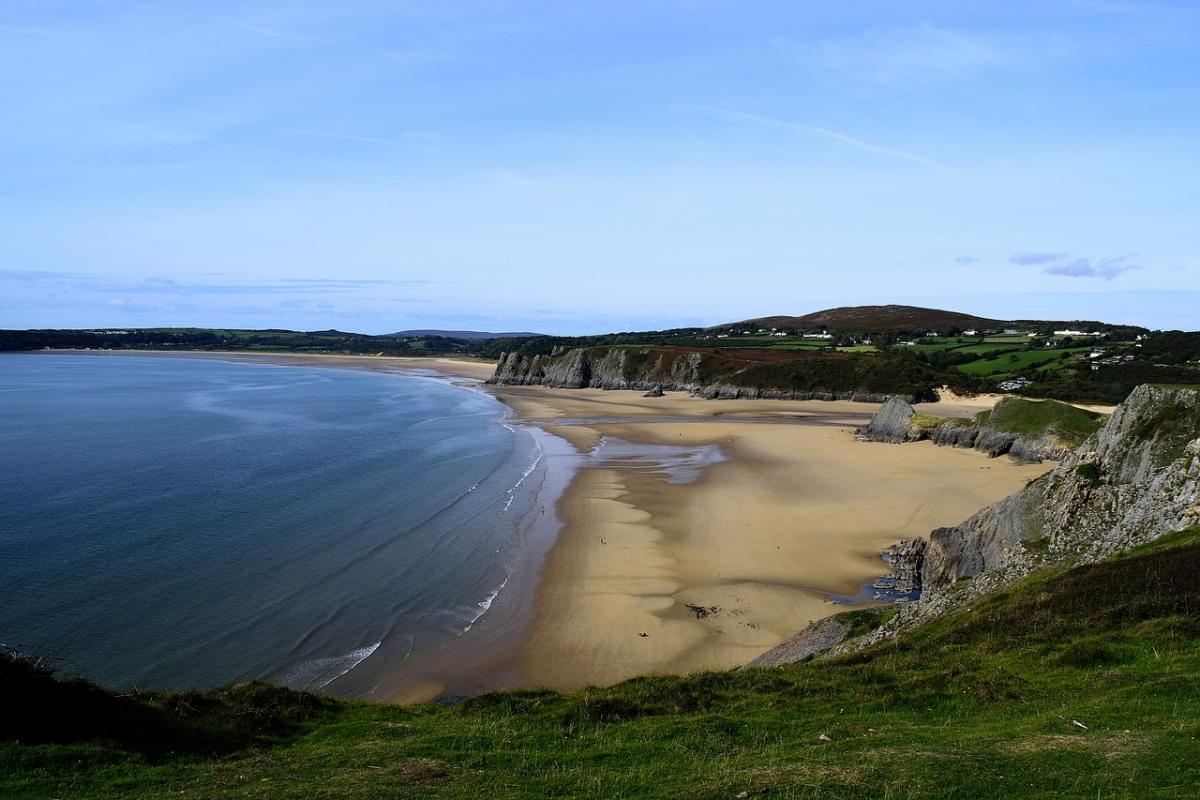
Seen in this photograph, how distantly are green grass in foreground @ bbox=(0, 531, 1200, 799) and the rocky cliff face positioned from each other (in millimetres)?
2569

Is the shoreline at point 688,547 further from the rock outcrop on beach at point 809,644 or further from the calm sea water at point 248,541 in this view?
the calm sea water at point 248,541

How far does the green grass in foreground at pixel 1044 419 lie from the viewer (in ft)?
165

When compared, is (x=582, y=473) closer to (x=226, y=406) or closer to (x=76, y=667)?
(x=76, y=667)

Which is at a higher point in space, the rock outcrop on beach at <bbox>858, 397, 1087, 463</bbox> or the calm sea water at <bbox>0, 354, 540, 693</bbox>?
the rock outcrop on beach at <bbox>858, 397, 1087, 463</bbox>

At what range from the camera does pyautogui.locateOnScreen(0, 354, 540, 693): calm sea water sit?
23203 mm

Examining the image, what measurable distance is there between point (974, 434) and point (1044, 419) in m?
5.98

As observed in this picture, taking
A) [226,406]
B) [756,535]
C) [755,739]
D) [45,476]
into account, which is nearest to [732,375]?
[226,406]

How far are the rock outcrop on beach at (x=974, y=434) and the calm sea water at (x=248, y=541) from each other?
30286mm

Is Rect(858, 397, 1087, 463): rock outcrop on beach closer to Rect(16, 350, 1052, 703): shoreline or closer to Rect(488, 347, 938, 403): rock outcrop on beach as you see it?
Rect(16, 350, 1052, 703): shoreline

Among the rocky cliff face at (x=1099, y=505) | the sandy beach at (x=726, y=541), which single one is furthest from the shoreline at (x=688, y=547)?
the rocky cliff face at (x=1099, y=505)

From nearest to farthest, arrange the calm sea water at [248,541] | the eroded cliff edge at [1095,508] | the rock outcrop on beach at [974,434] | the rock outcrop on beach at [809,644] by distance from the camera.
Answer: the eroded cliff edge at [1095,508] < the rock outcrop on beach at [809,644] < the calm sea water at [248,541] < the rock outcrop on beach at [974,434]

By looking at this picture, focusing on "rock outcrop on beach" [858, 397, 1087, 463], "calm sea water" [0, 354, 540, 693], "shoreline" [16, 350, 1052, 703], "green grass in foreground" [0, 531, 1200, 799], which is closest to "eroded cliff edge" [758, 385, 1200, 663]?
"green grass in foreground" [0, 531, 1200, 799]

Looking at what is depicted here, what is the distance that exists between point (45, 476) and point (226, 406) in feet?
150

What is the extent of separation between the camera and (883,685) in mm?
14336
